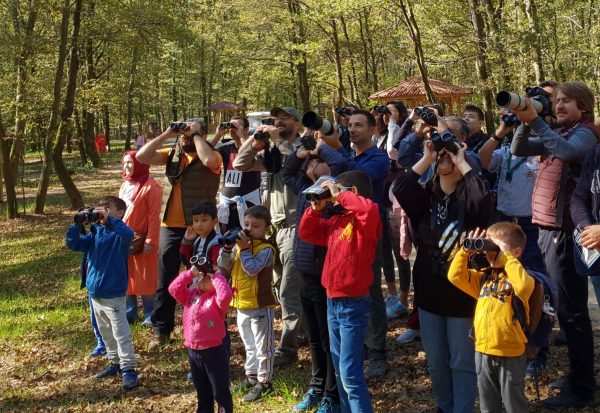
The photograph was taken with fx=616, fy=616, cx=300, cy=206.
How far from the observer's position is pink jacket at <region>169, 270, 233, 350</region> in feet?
12.8

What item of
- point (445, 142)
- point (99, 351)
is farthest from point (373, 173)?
point (99, 351)

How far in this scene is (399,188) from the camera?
12.2ft

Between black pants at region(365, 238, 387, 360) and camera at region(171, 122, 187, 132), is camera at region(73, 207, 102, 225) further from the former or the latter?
black pants at region(365, 238, 387, 360)

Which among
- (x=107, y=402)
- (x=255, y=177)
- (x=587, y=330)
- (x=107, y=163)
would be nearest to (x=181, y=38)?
(x=255, y=177)

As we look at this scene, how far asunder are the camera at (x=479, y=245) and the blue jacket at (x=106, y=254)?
3014mm

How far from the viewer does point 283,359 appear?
16.8ft

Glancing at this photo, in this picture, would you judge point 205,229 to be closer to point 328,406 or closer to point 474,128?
point 328,406

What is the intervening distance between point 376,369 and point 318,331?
0.89 m

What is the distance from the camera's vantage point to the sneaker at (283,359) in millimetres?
5090

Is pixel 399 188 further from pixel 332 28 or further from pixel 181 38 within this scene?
pixel 332 28

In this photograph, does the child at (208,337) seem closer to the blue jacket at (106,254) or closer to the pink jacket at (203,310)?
the pink jacket at (203,310)

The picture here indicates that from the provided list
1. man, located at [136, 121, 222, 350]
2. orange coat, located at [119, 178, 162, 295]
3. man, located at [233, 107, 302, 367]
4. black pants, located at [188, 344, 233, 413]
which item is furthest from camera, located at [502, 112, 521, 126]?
orange coat, located at [119, 178, 162, 295]

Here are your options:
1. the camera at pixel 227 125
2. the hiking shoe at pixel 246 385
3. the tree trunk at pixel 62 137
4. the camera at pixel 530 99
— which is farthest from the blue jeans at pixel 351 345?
the tree trunk at pixel 62 137

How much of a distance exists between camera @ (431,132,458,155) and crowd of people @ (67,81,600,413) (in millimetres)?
11
